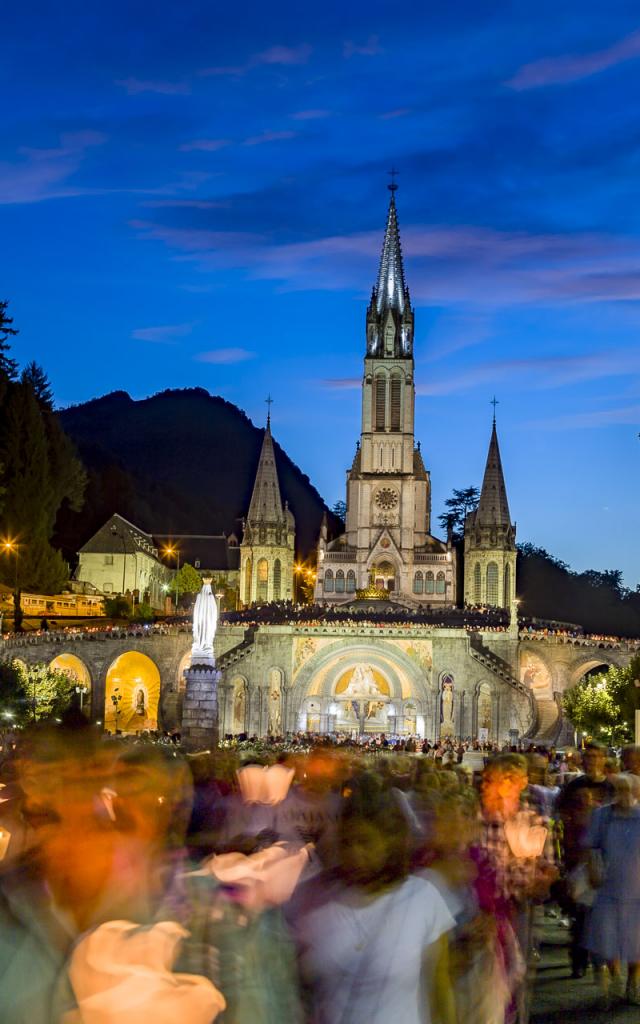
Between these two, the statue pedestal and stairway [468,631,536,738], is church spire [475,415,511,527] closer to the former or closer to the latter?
stairway [468,631,536,738]

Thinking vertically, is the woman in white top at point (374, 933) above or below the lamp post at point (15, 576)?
below

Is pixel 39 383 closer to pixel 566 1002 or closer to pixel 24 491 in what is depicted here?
pixel 24 491

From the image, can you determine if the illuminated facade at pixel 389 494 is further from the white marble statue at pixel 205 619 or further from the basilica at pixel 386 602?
the white marble statue at pixel 205 619

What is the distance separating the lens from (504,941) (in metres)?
9.05

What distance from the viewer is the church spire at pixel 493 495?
3452 inches

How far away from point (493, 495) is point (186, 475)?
97417 mm

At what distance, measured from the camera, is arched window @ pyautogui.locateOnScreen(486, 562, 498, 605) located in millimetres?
87125

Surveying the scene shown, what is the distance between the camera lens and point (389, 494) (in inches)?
3588

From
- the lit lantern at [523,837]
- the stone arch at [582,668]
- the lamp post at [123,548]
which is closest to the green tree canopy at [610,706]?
the stone arch at [582,668]

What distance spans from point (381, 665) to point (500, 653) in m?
6.21

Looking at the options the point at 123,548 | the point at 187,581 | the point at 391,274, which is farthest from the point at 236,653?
the point at 391,274

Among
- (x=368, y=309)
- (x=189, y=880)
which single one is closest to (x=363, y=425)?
(x=368, y=309)

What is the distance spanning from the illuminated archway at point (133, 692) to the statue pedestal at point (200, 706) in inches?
822

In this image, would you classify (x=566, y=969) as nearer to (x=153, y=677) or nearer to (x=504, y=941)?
(x=504, y=941)
